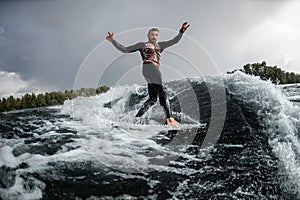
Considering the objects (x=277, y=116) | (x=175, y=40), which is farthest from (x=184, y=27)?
(x=277, y=116)

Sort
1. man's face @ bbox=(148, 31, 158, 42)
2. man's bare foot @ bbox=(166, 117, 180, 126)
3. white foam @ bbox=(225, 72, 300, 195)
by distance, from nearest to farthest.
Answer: white foam @ bbox=(225, 72, 300, 195)
man's bare foot @ bbox=(166, 117, 180, 126)
man's face @ bbox=(148, 31, 158, 42)

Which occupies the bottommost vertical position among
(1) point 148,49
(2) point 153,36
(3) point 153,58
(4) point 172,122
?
(4) point 172,122

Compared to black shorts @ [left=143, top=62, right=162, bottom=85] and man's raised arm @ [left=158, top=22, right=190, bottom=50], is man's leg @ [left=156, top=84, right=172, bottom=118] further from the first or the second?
man's raised arm @ [left=158, top=22, right=190, bottom=50]

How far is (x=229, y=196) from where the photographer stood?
3697mm

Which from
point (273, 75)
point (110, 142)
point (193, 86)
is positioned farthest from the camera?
point (273, 75)

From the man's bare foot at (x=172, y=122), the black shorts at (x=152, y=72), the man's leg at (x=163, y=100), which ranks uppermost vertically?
the black shorts at (x=152, y=72)

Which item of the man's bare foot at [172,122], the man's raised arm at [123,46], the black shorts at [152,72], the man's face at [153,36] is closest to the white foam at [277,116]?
the man's bare foot at [172,122]

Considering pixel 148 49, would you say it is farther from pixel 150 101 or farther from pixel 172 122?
pixel 172 122

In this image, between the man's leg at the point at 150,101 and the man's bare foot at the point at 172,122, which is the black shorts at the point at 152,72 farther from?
the man's bare foot at the point at 172,122

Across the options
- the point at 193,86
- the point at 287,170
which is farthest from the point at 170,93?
the point at 287,170

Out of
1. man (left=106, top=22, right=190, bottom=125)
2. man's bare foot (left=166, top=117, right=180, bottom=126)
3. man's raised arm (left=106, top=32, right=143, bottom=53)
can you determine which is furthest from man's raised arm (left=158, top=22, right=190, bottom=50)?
man's bare foot (left=166, top=117, right=180, bottom=126)

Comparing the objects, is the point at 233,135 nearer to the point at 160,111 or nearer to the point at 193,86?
the point at 160,111

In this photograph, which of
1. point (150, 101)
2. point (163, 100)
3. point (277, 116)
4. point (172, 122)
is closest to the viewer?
point (277, 116)

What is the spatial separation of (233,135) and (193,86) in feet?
7.16
